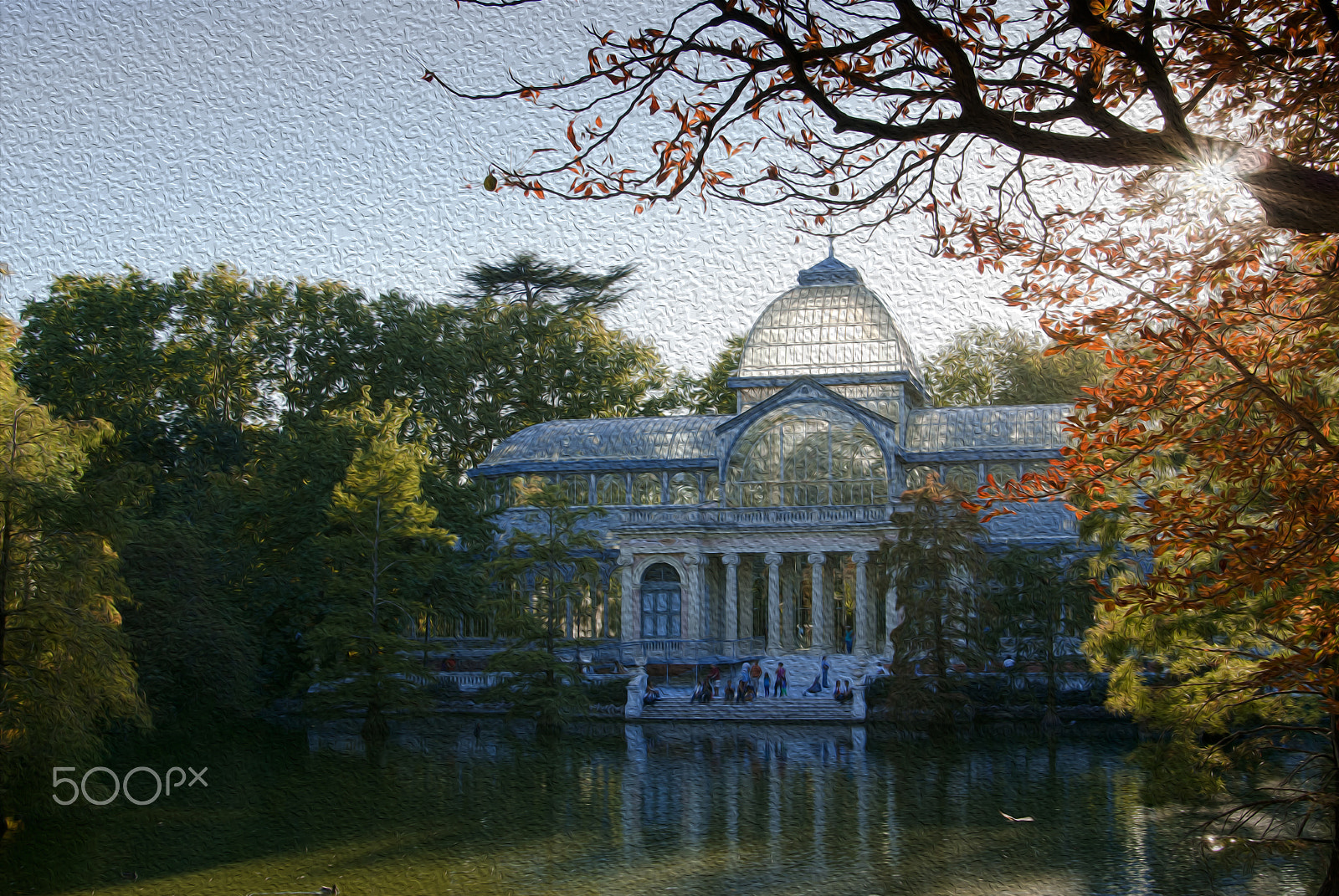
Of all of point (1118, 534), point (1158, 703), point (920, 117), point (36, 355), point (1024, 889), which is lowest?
point (1024, 889)

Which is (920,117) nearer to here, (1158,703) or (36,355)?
(1158,703)

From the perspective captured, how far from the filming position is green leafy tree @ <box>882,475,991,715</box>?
30281mm

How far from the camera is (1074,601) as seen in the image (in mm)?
32281

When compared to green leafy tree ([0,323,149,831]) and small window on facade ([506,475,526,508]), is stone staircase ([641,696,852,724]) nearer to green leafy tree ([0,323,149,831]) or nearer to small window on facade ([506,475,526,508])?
small window on facade ([506,475,526,508])

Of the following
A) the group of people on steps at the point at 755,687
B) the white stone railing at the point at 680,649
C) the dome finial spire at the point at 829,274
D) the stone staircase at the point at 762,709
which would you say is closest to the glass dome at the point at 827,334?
the dome finial spire at the point at 829,274

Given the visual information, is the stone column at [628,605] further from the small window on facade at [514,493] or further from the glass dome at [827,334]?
the glass dome at [827,334]

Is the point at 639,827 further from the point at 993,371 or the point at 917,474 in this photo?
the point at 993,371

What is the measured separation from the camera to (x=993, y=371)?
59.9 m

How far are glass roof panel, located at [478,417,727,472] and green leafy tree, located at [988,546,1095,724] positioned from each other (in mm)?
15579

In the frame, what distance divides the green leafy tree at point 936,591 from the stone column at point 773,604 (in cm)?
1005

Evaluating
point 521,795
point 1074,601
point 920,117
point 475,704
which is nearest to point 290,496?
point 475,704

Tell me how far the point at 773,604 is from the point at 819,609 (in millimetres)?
1585

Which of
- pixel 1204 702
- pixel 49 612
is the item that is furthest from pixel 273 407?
pixel 1204 702

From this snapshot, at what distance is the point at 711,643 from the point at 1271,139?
3618 cm
